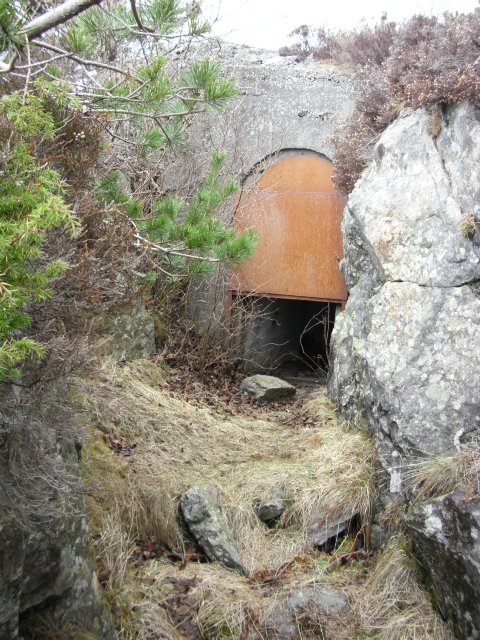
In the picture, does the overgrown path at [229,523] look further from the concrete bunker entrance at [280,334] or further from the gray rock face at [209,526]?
the concrete bunker entrance at [280,334]

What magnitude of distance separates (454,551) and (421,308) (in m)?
1.90

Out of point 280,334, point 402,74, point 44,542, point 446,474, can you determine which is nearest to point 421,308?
point 446,474

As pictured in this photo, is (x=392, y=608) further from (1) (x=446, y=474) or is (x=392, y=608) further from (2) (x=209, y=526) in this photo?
(2) (x=209, y=526)

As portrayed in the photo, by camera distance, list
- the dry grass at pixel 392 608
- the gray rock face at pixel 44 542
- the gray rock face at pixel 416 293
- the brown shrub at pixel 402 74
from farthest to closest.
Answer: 1. the brown shrub at pixel 402 74
2. the gray rock face at pixel 416 293
3. the dry grass at pixel 392 608
4. the gray rock face at pixel 44 542

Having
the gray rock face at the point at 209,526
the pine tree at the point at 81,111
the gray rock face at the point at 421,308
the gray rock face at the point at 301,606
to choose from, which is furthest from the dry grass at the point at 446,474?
the pine tree at the point at 81,111

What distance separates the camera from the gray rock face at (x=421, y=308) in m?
3.78

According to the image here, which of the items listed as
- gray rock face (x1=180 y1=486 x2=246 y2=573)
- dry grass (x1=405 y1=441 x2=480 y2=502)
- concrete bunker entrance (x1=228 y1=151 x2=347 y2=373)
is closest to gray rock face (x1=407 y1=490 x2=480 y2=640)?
dry grass (x1=405 y1=441 x2=480 y2=502)

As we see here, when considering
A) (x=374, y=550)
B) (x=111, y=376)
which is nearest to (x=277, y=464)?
(x=374, y=550)

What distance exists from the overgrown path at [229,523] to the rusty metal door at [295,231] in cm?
199

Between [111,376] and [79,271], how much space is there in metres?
3.19

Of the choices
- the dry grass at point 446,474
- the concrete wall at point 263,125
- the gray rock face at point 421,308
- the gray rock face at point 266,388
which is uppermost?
the concrete wall at point 263,125

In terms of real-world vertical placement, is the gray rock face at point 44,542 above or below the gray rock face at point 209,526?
above

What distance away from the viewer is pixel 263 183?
7219 millimetres

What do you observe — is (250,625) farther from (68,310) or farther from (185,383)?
(185,383)
